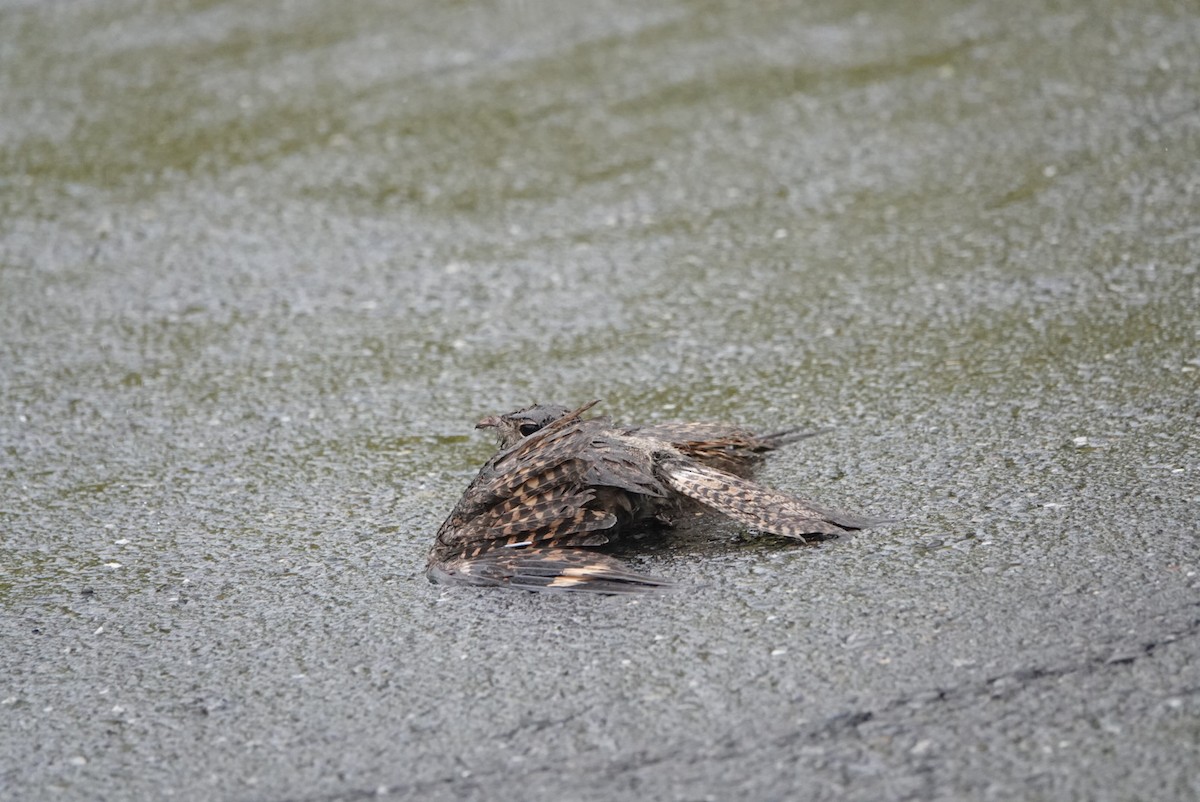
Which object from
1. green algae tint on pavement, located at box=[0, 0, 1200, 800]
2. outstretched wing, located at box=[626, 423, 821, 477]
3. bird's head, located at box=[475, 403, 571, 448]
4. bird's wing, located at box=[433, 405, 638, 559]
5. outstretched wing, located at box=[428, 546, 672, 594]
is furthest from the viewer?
outstretched wing, located at box=[626, 423, 821, 477]

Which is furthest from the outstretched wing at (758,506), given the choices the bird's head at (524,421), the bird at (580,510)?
the bird's head at (524,421)

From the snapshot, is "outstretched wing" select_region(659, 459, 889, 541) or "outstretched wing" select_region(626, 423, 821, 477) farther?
"outstretched wing" select_region(626, 423, 821, 477)

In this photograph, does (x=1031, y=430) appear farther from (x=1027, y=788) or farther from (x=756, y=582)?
(x=1027, y=788)

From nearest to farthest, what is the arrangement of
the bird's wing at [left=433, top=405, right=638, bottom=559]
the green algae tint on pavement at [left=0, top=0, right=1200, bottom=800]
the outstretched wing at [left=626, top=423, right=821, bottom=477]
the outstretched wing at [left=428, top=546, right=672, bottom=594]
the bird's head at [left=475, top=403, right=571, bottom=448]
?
the green algae tint on pavement at [left=0, top=0, right=1200, bottom=800]
the outstretched wing at [left=428, top=546, right=672, bottom=594]
the bird's wing at [left=433, top=405, right=638, bottom=559]
the bird's head at [left=475, top=403, right=571, bottom=448]
the outstretched wing at [left=626, top=423, right=821, bottom=477]

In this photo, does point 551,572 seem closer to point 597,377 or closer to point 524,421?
point 524,421

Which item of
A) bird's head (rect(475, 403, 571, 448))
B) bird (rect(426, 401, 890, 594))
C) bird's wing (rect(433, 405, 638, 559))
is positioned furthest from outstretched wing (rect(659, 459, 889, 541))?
bird's head (rect(475, 403, 571, 448))

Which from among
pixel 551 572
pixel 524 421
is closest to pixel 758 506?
pixel 551 572

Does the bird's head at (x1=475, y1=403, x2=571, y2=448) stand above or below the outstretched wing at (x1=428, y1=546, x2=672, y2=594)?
above

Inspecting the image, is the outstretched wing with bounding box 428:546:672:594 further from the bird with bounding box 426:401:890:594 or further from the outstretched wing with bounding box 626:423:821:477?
the outstretched wing with bounding box 626:423:821:477
